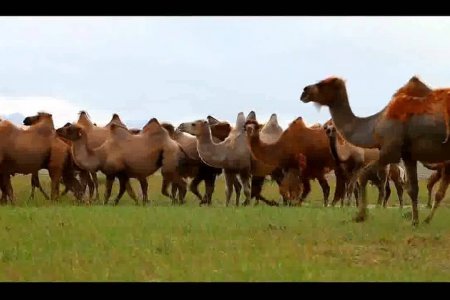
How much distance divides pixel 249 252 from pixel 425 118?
4290mm

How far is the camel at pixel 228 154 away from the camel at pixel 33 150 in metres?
3.53

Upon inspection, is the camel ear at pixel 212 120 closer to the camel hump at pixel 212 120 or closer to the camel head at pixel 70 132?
the camel hump at pixel 212 120

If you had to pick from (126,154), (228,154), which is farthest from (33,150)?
(228,154)

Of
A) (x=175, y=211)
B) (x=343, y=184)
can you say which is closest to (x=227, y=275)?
(x=175, y=211)

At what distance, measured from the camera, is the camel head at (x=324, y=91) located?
12758mm

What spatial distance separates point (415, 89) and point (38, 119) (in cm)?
1176

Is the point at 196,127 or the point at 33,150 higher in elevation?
the point at 196,127

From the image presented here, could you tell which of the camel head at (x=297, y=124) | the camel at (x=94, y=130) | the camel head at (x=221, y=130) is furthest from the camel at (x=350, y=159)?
the camel at (x=94, y=130)

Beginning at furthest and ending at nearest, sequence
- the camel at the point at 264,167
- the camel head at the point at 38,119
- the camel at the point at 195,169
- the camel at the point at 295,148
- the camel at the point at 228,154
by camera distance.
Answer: the camel at the point at 195,169
the camel at the point at 264,167
the camel head at the point at 38,119
the camel at the point at 228,154
the camel at the point at 295,148

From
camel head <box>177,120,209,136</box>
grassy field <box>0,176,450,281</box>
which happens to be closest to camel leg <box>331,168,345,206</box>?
camel head <box>177,120,209,136</box>

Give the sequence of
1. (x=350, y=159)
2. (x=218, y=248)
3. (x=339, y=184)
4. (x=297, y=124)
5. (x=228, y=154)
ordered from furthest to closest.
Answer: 1. (x=339, y=184)
2. (x=350, y=159)
3. (x=228, y=154)
4. (x=297, y=124)
5. (x=218, y=248)

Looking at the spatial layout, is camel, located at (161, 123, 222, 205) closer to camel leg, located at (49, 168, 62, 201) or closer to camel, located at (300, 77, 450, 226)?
camel leg, located at (49, 168, 62, 201)

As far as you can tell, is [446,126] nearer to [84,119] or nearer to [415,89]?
[415,89]

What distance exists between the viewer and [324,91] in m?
12.8
